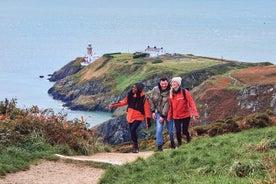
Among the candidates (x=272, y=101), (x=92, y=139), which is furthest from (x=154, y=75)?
(x=92, y=139)

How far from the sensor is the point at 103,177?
11.9 metres

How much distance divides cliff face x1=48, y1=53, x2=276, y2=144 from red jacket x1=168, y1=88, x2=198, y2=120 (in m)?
38.8

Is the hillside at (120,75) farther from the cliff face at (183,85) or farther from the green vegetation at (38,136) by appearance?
the green vegetation at (38,136)

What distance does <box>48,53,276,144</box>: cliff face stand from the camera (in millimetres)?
61625

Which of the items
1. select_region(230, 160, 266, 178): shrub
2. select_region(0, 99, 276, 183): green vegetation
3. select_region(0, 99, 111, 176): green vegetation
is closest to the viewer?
select_region(230, 160, 266, 178): shrub

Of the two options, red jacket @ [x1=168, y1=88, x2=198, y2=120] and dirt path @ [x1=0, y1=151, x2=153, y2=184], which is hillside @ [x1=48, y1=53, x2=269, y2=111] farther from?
dirt path @ [x1=0, y1=151, x2=153, y2=184]

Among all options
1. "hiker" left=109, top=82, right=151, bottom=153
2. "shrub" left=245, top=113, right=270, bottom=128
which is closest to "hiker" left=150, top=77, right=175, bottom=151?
"hiker" left=109, top=82, right=151, bottom=153

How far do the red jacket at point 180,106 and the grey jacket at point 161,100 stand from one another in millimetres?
130

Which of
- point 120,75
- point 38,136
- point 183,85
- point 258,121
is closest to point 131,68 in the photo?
point 120,75

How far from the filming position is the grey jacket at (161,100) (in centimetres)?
1565

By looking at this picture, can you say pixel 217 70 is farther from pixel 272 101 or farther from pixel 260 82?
pixel 272 101

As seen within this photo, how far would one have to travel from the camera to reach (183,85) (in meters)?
91.8

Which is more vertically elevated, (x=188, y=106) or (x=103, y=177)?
(x=188, y=106)

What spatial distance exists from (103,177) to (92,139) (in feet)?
16.6
